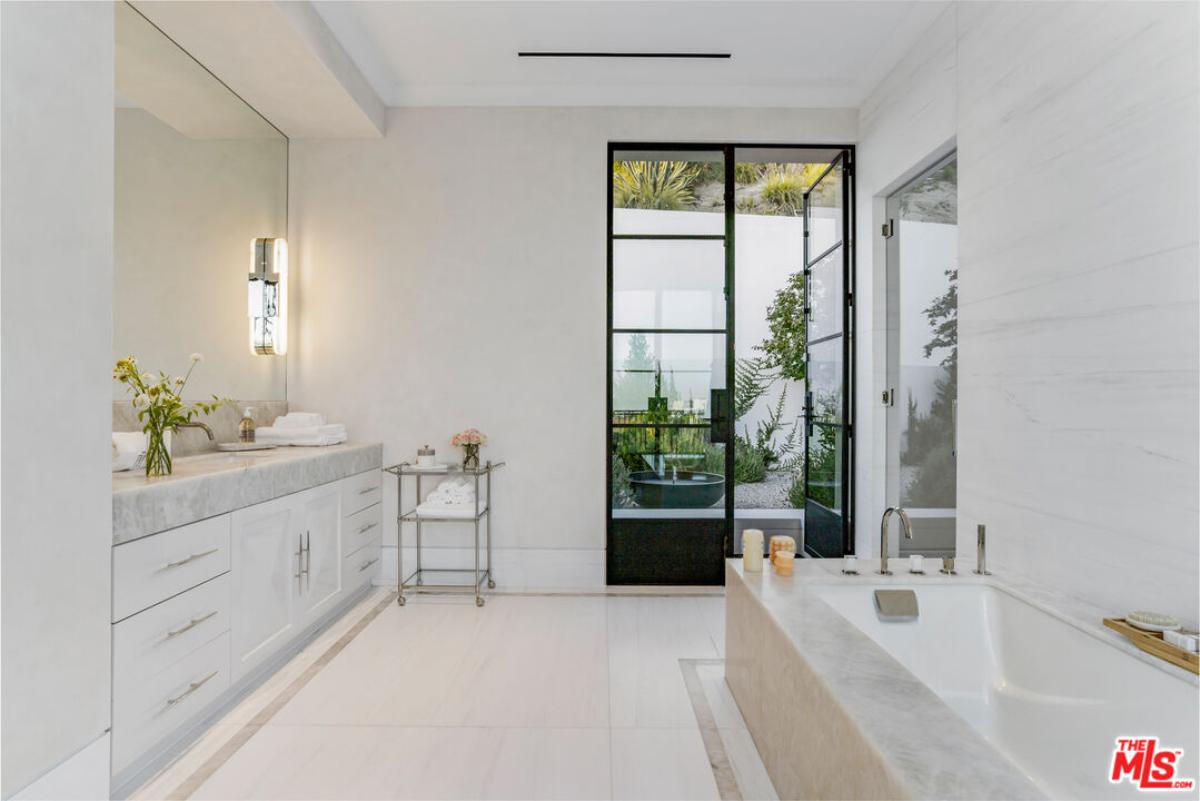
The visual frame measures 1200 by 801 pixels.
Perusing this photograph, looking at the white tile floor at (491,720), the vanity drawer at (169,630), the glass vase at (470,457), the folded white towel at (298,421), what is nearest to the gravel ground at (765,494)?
the white tile floor at (491,720)

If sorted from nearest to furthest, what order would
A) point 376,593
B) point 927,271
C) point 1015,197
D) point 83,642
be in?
1. point 83,642
2. point 1015,197
3. point 927,271
4. point 376,593

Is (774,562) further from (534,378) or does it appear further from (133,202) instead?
(133,202)

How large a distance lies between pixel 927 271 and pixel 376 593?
343cm

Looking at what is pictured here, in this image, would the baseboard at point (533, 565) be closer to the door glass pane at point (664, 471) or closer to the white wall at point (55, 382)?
the door glass pane at point (664, 471)

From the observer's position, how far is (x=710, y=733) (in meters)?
2.09

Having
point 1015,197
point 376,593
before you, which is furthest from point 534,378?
point 1015,197

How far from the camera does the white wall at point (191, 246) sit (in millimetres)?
2451

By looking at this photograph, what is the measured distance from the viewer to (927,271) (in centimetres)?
326

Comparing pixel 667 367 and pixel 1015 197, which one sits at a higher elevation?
pixel 1015 197

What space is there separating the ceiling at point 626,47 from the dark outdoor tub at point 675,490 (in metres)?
2.20

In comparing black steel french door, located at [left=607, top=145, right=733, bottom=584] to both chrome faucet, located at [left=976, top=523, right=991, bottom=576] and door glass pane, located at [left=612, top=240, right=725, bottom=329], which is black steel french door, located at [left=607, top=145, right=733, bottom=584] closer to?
door glass pane, located at [left=612, top=240, right=725, bottom=329]

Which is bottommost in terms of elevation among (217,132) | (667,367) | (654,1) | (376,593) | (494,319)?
(376,593)

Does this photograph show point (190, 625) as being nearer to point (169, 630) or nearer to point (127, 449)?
point (169, 630)

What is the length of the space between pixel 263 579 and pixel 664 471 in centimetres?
218
